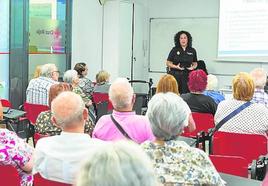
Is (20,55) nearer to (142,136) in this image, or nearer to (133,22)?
(133,22)

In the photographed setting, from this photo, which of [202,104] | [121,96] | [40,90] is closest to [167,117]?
[121,96]

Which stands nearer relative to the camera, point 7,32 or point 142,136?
point 142,136

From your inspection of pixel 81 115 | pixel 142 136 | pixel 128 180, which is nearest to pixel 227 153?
pixel 142 136

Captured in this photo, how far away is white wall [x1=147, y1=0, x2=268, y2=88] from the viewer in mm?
9328

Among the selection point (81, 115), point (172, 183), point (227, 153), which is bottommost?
point (227, 153)

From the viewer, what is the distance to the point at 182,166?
2107mm

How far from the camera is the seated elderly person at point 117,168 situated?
1.03m

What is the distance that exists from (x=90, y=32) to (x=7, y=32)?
8.20ft

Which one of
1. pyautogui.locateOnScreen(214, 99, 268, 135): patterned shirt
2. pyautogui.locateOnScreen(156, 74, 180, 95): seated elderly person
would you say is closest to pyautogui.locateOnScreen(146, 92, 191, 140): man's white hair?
pyautogui.locateOnScreen(214, 99, 268, 135): patterned shirt

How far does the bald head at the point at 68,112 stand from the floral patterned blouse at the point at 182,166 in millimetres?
638

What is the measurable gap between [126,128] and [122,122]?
65 mm

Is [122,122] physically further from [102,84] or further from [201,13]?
[201,13]

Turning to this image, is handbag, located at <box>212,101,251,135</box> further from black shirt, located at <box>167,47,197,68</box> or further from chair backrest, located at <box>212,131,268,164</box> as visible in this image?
black shirt, located at <box>167,47,197,68</box>

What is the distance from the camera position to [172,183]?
2.08 metres
